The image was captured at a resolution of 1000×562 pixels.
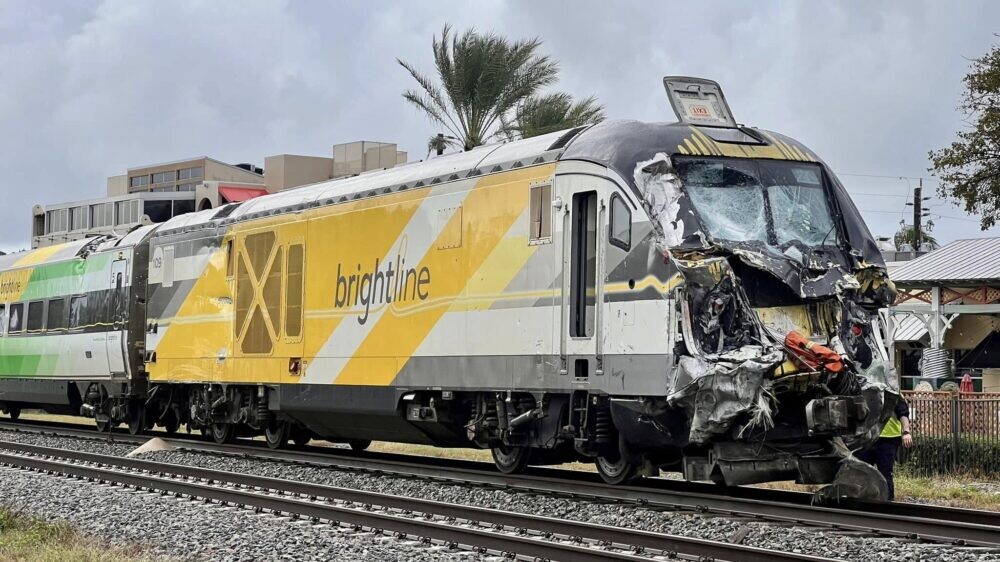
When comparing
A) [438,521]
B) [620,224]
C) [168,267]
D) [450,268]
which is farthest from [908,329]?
[438,521]

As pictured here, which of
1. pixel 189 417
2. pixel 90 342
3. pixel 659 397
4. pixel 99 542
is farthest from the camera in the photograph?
pixel 90 342

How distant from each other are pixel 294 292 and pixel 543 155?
19.3 feet

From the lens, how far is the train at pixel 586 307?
39.2 feet

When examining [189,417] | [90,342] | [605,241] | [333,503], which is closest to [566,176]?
[605,241]

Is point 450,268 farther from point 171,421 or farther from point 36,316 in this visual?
point 36,316

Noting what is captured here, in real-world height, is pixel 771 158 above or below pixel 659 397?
above

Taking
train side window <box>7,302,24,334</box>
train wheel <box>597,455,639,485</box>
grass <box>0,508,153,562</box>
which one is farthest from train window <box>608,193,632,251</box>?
train side window <box>7,302,24,334</box>

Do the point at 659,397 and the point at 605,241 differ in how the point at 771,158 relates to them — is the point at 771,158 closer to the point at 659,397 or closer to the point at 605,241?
the point at 605,241

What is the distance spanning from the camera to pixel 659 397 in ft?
40.4

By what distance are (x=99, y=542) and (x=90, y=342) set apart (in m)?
15.1

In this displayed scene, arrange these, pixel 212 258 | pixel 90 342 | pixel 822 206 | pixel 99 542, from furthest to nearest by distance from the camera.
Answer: pixel 90 342, pixel 212 258, pixel 822 206, pixel 99 542

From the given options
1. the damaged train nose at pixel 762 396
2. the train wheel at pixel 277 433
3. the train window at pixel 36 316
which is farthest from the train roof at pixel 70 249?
the damaged train nose at pixel 762 396

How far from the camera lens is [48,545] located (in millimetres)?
10727

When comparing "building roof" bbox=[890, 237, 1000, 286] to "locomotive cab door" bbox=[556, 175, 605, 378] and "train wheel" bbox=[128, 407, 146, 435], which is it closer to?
"locomotive cab door" bbox=[556, 175, 605, 378]
